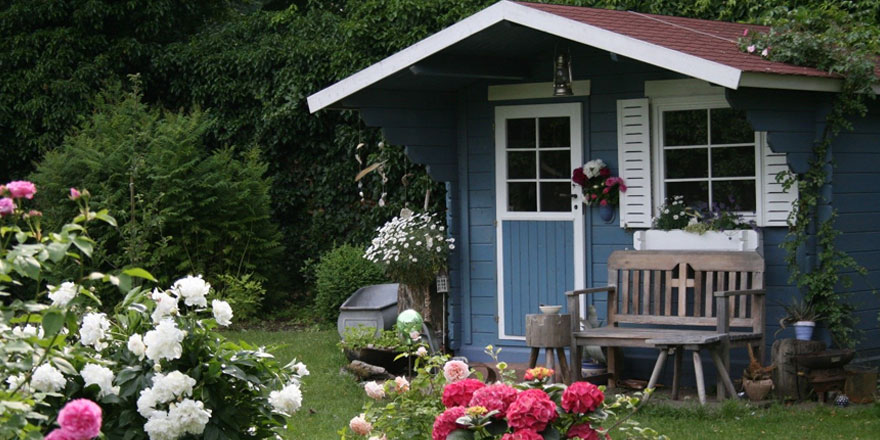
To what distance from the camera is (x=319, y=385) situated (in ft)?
27.3

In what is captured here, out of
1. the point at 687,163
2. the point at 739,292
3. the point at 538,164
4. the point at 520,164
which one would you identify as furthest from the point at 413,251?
the point at 739,292

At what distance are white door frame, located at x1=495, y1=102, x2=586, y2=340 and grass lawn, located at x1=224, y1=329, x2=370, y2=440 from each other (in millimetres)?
1490

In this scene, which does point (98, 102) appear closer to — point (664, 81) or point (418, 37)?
point (418, 37)

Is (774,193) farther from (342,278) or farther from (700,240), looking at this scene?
(342,278)

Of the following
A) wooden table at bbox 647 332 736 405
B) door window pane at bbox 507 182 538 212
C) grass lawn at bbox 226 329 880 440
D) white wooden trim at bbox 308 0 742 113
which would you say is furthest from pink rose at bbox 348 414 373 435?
door window pane at bbox 507 182 538 212

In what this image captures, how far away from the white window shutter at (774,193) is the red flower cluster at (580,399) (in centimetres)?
464

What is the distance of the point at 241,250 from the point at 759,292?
6562mm

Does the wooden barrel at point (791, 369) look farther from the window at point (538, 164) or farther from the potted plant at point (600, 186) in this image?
the window at point (538, 164)

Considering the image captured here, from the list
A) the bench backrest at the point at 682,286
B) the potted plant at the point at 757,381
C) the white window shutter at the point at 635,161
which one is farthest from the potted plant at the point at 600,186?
the potted plant at the point at 757,381

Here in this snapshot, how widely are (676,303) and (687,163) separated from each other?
104 centimetres

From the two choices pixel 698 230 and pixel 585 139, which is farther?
pixel 585 139

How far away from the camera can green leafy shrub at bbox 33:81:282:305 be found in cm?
1159

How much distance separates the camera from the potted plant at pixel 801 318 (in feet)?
24.4

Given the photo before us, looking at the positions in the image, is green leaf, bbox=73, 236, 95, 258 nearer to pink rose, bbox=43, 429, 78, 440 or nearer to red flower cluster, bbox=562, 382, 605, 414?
pink rose, bbox=43, 429, 78, 440
